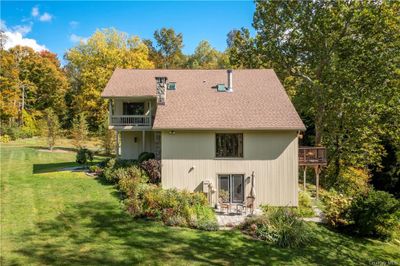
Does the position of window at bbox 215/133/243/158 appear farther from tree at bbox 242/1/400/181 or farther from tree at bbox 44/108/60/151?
tree at bbox 44/108/60/151

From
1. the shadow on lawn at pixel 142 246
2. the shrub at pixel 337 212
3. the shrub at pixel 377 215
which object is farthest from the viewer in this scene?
the shrub at pixel 337 212

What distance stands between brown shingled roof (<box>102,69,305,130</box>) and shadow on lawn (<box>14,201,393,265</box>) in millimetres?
5980

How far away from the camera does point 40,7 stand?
1961 cm

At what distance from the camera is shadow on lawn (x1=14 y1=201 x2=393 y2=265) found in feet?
33.3

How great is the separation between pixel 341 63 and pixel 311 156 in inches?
409

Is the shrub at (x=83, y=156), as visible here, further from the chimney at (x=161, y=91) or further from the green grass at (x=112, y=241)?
the chimney at (x=161, y=91)

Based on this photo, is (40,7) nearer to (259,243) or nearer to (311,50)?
(259,243)

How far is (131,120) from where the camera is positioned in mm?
21531

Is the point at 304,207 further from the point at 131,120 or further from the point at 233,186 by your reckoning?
the point at 131,120

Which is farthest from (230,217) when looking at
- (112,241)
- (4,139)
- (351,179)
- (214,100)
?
(4,139)

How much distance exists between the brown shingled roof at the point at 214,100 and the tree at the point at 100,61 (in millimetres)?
13866

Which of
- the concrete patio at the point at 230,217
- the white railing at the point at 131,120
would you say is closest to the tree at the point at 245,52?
the white railing at the point at 131,120

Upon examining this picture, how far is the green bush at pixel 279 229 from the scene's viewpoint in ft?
41.8

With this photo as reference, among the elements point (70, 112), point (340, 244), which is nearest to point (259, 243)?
point (340, 244)
